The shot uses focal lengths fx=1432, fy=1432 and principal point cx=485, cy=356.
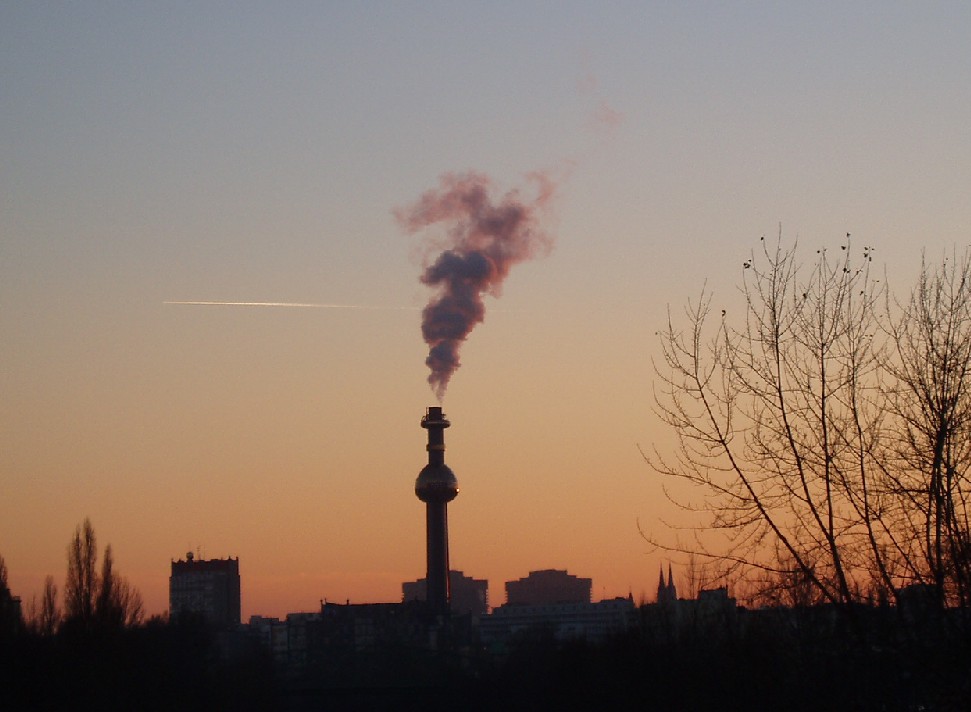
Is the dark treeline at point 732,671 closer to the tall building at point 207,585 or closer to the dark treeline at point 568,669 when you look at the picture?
the dark treeline at point 568,669

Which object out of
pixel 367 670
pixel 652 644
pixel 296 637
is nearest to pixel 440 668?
pixel 367 670

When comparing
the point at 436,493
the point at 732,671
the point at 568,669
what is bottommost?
the point at 568,669

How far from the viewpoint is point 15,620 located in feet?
173

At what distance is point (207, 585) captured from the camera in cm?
14550

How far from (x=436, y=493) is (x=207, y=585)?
4425 cm

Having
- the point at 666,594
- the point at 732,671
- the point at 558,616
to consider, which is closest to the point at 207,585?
the point at 558,616

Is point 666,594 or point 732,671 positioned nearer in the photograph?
point 732,671

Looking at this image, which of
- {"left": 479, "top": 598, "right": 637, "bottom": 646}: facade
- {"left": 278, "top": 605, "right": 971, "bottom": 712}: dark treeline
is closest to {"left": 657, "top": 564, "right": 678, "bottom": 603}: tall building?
{"left": 278, "top": 605, "right": 971, "bottom": 712}: dark treeline

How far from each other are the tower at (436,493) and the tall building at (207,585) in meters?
39.6

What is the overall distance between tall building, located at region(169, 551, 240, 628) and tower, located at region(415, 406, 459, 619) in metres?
39.6

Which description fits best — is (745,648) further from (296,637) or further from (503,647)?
(296,637)

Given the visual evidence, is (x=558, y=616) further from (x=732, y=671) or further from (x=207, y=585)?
(x=732, y=671)

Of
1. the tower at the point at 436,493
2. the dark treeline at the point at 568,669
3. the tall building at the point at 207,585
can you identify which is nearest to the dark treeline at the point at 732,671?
the dark treeline at the point at 568,669

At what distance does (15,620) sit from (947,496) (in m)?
47.2
